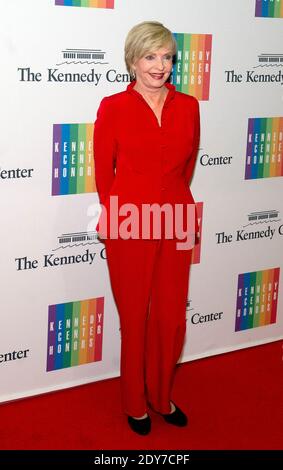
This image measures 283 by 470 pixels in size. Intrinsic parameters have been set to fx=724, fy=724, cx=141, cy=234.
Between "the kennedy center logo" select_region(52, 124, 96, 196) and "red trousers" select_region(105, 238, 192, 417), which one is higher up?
"the kennedy center logo" select_region(52, 124, 96, 196)

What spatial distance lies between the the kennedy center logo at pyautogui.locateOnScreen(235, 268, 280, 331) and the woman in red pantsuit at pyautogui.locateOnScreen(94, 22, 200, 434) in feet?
2.73

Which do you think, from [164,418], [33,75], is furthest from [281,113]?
[164,418]

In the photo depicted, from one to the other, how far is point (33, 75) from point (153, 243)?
32.0 inches

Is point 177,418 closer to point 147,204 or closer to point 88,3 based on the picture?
point 147,204

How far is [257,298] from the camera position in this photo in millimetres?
3783

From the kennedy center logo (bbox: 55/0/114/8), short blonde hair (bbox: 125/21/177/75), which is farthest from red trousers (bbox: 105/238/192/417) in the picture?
the kennedy center logo (bbox: 55/0/114/8)

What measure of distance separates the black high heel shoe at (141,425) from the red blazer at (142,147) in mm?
775

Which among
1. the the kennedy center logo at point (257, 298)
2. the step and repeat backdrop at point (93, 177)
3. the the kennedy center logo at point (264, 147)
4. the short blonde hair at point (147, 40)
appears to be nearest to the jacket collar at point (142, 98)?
the short blonde hair at point (147, 40)

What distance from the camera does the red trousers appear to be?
110 inches

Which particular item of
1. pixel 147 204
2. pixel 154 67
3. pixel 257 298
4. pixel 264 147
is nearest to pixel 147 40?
pixel 154 67

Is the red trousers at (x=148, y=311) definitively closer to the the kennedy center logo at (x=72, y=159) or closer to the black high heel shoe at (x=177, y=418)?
the black high heel shoe at (x=177, y=418)

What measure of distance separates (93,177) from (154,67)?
0.66 metres

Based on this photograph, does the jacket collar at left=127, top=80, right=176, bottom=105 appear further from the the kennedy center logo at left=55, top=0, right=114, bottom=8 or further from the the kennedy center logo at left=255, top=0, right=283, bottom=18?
the the kennedy center logo at left=255, top=0, right=283, bottom=18

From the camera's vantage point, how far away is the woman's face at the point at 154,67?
8.56ft
